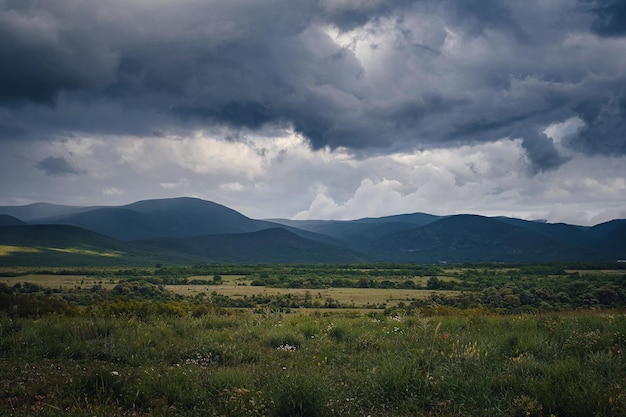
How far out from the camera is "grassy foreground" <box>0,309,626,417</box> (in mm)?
7652

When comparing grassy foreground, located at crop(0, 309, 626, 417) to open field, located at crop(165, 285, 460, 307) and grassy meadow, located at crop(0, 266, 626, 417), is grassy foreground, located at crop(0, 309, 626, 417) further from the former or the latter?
open field, located at crop(165, 285, 460, 307)

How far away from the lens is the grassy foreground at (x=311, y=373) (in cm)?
765

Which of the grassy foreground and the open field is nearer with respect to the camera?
the grassy foreground

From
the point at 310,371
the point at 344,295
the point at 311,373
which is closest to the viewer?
the point at 311,373

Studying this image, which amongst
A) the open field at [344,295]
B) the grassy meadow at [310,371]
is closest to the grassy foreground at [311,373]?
the grassy meadow at [310,371]

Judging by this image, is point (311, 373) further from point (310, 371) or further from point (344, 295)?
point (344, 295)

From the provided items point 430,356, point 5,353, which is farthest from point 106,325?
point 430,356

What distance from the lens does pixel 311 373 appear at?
9312mm

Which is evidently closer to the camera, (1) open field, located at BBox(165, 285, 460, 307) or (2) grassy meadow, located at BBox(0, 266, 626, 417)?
(2) grassy meadow, located at BBox(0, 266, 626, 417)

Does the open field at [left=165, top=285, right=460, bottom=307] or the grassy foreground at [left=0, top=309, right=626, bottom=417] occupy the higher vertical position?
the grassy foreground at [left=0, top=309, right=626, bottom=417]

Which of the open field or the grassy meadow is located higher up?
the grassy meadow

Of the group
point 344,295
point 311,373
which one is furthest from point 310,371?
point 344,295

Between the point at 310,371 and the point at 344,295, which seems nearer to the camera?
the point at 310,371

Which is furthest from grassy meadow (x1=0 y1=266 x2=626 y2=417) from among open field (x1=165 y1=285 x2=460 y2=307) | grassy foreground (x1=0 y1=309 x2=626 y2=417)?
open field (x1=165 y1=285 x2=460 y2=307)
